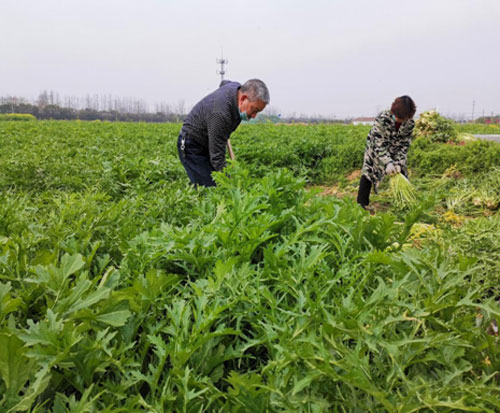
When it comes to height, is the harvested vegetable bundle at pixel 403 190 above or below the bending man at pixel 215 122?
below

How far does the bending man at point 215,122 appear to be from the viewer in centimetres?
369

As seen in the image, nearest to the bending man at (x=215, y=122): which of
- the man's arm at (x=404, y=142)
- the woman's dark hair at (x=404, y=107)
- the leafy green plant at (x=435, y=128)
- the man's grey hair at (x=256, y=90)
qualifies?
the man's grey hair at (x=256, y=90)

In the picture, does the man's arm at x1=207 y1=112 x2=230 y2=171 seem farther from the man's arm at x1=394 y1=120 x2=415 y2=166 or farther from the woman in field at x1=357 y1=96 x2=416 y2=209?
the man's arm at x1=394 y1=120 x2=415 y2=166

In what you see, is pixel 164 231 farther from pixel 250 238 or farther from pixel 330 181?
pixel 330 181

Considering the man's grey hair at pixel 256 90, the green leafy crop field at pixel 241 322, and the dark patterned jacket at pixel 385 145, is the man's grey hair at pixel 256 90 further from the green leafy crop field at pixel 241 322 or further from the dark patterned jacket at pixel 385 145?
the dark patterned jacket at pixel 385 145

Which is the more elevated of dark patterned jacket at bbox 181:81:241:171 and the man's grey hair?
the man's grey hair

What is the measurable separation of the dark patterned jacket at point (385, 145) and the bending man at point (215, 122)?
107 inches

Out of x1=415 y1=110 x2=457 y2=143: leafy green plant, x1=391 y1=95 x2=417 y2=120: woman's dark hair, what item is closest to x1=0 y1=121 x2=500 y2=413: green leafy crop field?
x1=391 y1=95 x2=417 y2=120: woman's dark hair

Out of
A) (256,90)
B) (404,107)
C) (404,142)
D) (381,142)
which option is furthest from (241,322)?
(404,142)

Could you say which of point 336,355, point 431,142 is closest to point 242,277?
point 336,355

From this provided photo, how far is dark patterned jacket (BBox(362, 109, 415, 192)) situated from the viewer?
18.1 feet

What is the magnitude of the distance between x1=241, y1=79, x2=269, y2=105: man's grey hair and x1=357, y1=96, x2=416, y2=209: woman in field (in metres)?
2.48

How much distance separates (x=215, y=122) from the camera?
384 cm

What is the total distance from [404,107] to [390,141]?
2.49 feet
